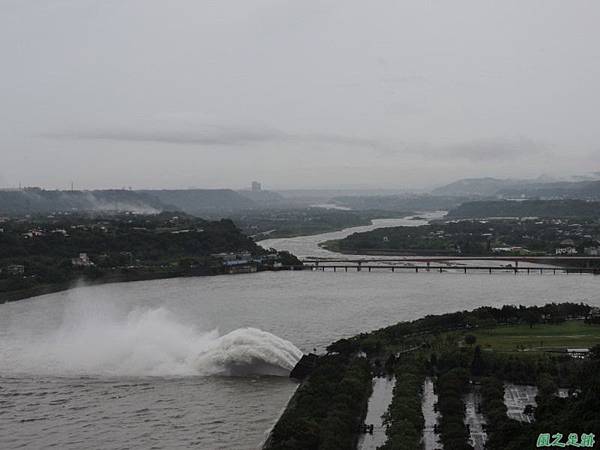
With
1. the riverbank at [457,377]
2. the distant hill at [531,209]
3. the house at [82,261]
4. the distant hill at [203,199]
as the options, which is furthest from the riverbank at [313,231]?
the distant hill at [203,199]

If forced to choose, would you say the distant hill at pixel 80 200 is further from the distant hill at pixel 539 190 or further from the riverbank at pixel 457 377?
the riverbank at pixel 457 377

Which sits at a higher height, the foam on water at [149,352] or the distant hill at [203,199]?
the distant hill at [203,199]

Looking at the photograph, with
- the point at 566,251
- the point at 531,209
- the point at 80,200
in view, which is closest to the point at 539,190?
the point at 531,209

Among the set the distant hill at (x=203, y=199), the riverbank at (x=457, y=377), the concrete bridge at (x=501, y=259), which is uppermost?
the distant hill at (x=203, y=199)

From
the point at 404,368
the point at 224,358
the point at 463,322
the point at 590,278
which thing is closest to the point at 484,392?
the point at 404,368

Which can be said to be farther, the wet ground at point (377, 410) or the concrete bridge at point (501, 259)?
the concrete bridge at point (501, 259)

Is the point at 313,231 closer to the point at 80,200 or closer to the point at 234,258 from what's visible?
the point at 234,258

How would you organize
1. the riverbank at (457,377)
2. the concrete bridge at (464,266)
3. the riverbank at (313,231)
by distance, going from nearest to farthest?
the riverbank at (457,377)
the concrete bridge at (464,266)
the riverbank at (313,231)

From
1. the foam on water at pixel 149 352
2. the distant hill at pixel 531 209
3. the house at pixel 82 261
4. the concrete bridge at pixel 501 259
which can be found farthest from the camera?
the distant hill at pixel 531 209

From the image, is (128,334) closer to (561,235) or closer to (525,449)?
(525,449)
